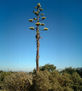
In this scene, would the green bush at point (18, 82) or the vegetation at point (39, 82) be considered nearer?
the vegetation at point (39, 82)

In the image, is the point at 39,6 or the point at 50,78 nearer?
the point at 50,78

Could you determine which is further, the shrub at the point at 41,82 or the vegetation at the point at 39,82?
the vegetation at the point at 39,82

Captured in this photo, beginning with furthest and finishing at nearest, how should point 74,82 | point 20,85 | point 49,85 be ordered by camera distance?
point 74,82, point 20,85, point 49,85

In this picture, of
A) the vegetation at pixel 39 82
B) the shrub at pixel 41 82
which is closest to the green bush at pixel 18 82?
the vegetation at pixel 39 82

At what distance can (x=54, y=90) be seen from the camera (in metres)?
11.8

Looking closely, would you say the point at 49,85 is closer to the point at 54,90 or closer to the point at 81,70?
the point at 54,90

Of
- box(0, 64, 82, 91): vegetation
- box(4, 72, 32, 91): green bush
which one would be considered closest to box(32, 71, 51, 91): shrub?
box(0, 64, 82, 91): vegetation

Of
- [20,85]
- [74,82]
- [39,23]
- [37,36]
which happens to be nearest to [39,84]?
[20,85]

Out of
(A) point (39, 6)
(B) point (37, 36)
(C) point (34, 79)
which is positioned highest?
(A) point (39, 6)

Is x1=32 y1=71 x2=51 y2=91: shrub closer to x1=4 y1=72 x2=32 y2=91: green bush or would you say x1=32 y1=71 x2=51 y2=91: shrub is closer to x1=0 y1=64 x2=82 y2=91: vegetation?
x1=0 y1=64 x2=82 y2=91: vegetation

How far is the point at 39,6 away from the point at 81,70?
16446mm

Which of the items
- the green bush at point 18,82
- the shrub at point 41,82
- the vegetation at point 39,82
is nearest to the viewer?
the shrub at point 41,82

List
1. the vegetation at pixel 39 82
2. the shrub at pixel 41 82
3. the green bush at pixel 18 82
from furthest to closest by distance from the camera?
1. the green bush at pixel 18 82
2. the vegetation at pixel 39 82
3. the shrub at pixel 41 82

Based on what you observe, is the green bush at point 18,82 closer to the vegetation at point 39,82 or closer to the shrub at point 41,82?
the vegetation at point 39,82
